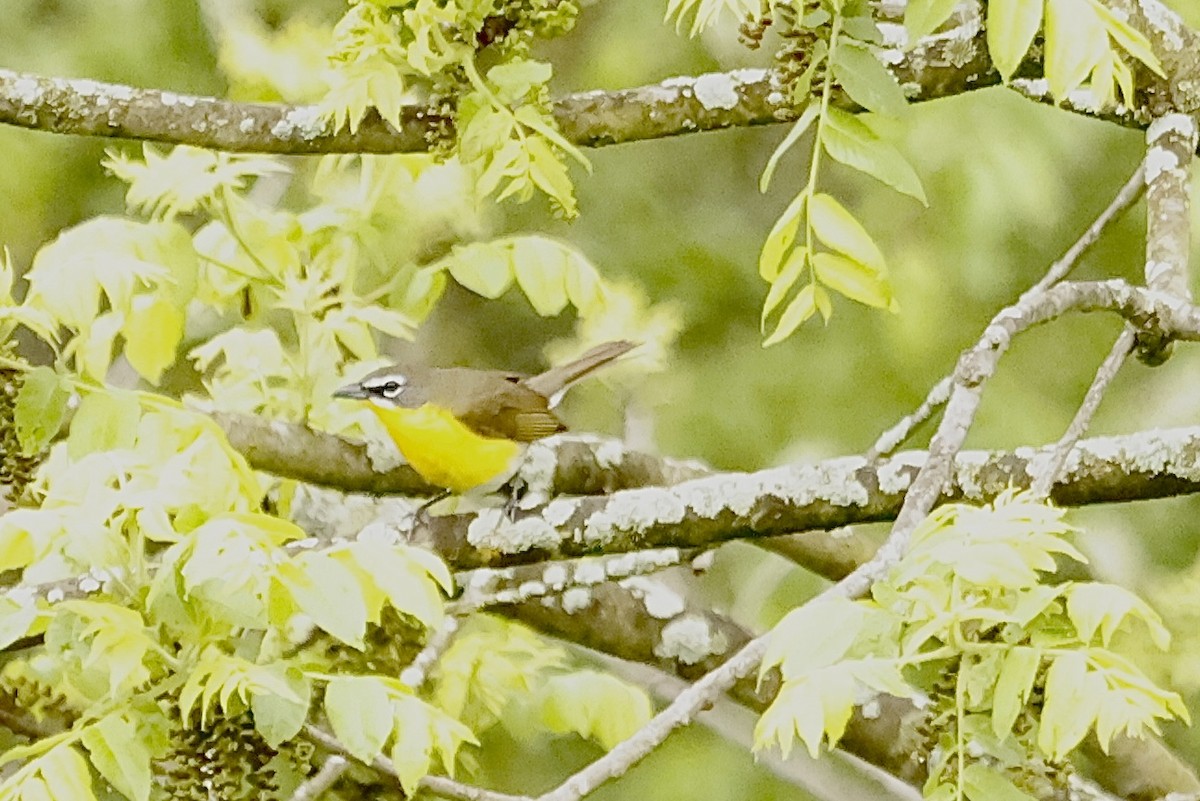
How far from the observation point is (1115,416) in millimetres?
3758

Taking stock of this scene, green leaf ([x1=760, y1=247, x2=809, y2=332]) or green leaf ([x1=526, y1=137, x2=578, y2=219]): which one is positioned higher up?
green leaf ([x1=526, y1=137, x2=578, y2=219])

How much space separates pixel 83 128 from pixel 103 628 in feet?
2.38

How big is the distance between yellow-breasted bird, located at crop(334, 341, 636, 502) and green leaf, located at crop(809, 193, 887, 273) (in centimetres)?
92

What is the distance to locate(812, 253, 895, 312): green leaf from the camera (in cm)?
137

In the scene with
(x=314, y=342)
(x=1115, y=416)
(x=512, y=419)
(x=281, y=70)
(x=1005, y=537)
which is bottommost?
(x=1115, y=416)

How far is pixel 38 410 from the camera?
1.48 meters

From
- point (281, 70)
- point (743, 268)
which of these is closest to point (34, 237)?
point (743, 268)

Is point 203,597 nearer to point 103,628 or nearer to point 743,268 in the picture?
point 103,628

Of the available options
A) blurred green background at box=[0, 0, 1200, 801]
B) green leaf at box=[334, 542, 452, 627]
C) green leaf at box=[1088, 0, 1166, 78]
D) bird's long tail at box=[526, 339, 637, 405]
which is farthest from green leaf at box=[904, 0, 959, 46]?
blurred green background at box=[0, 0, 1200, 801]

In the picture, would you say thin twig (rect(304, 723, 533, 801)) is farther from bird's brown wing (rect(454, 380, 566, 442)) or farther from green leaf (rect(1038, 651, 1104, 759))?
bird's brown wing (rect(454, 380, 566, 442))

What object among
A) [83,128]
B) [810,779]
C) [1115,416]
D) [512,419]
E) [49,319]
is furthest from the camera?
[1115,416]

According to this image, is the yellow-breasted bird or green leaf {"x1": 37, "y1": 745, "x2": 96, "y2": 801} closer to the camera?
green leaf {"x1": 37, "y1": 745, "x2": 96, "y2": 801}

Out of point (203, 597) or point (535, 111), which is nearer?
point (203, 597)

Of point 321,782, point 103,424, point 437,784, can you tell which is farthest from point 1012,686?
point 321,782
